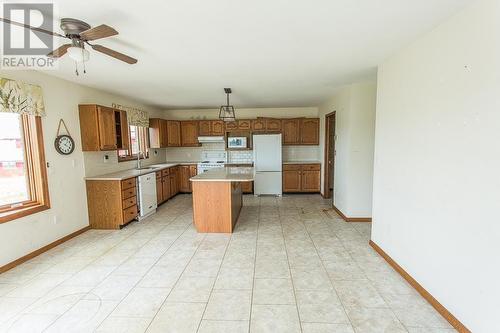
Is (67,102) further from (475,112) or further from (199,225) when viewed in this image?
(475,112)

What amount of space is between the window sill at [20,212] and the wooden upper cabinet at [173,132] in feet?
12.1

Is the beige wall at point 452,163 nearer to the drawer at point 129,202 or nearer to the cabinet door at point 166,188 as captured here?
the drawer at point 129,202

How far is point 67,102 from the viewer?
3.62 m

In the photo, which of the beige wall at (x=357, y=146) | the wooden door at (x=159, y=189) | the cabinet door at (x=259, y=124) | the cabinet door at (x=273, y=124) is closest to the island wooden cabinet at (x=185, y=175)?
the wooden door at (x=159, y=189)

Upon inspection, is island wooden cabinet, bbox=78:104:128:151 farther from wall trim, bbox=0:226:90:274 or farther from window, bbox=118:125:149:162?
wall trim, bbox=0:226:90:274

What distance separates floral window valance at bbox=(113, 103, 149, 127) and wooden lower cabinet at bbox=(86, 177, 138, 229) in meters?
1.67

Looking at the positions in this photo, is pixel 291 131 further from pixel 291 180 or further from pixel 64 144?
pixel 64 144

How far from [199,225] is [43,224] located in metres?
2.08

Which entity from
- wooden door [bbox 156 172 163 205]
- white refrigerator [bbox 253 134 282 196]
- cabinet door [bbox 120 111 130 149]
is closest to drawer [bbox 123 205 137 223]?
wooden door [bbox 156 172 163 205]

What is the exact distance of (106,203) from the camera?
399 centimetres

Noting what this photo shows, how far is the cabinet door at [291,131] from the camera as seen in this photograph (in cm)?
650

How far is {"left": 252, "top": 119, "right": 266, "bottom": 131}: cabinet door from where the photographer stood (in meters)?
6.54

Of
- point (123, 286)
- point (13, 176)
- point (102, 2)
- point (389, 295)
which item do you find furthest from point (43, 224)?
point (389, 295)

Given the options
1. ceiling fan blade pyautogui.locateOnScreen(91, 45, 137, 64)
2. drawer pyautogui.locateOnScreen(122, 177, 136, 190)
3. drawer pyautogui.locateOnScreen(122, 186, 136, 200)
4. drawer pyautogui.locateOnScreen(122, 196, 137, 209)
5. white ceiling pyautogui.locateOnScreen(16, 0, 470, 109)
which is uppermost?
white ceiling pyautogui.locateOnScreen(16, 0, 470, 109)
